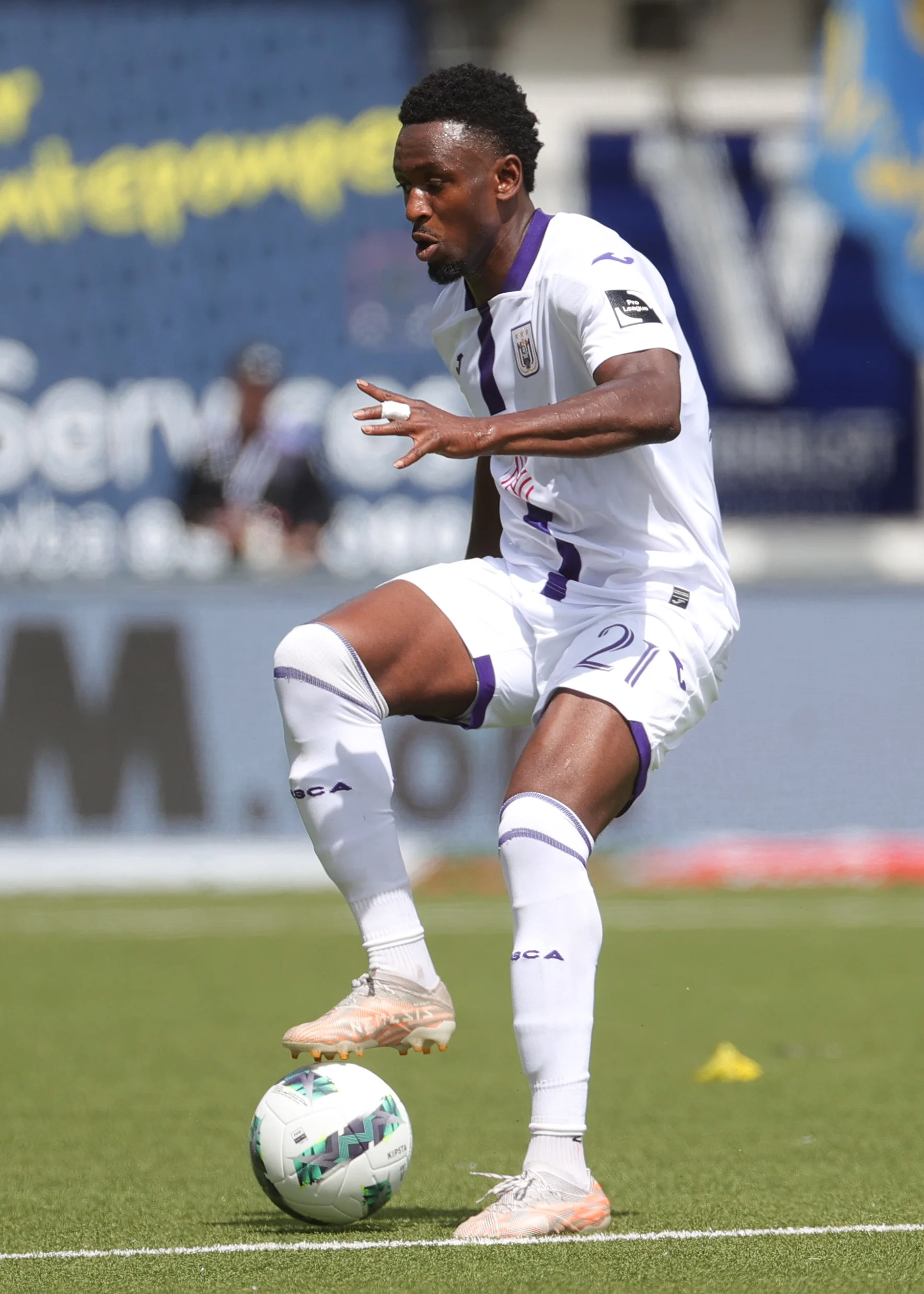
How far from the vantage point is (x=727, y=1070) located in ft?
21.8

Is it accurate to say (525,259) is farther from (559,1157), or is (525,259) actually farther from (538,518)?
(559,1157)

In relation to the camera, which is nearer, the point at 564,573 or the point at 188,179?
the point at 564,573

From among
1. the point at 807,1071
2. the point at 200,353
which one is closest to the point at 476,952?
the point at 807,1071

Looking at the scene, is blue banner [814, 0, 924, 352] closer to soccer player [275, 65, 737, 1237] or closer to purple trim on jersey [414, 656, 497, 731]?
soccer player [275, 65, 737, 1237]

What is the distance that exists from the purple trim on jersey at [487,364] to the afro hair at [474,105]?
35cm

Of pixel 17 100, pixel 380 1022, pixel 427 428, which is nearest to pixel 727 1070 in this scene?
pixel 380 1022

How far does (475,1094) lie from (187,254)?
1278 cm

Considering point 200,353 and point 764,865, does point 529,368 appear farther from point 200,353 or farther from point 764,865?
point 200,353

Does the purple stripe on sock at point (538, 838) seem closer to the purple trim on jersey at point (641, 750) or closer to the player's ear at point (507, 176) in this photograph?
the purple trim on jersey at point (641, 750)

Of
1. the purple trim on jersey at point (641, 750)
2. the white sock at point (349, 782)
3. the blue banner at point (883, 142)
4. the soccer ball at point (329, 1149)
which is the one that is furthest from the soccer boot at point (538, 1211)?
the blue banner at point (883, 142)

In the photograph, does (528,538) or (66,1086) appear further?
(66,1086)

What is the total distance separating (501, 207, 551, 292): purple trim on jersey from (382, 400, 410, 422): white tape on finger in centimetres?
66

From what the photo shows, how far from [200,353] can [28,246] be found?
1.69 metres

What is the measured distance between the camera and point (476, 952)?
10.0 metres
